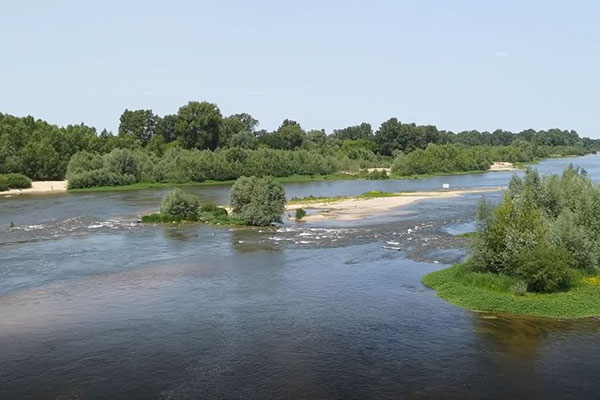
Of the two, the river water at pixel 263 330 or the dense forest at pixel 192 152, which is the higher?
the dense forest at pixel 192 152

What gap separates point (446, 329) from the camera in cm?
2795

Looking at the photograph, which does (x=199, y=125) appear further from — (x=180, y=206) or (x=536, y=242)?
(x=536, y=242)

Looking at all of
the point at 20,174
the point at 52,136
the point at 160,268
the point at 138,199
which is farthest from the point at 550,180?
the point at 52,136

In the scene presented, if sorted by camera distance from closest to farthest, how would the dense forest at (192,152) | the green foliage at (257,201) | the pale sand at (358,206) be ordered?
the green foliage at (257,201)
the pale sand at (358,206)
the dense forest at (192,152)

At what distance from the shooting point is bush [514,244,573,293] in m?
31.1

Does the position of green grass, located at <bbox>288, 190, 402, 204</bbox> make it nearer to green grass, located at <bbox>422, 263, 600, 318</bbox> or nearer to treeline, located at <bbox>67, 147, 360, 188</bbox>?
treeline, located at <bbox>67, 147, 360, 188</bbox>

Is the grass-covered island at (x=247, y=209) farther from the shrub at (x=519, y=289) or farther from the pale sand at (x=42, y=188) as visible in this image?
the pale sand at (x=42, y=188)

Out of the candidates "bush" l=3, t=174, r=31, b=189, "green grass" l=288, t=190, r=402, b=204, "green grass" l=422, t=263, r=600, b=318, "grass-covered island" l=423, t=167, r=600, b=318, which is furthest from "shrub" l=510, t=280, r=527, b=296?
"bush" l=3, t=174, r=31, b=189

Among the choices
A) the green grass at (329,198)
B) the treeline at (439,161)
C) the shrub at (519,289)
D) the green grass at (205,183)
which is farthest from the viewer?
the treeline at (439,161)

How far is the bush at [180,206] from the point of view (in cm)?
6513

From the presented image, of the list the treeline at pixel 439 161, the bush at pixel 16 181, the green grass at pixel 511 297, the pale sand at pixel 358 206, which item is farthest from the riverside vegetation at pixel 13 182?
the green grass at pixel 511 297

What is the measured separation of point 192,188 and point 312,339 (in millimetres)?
90972

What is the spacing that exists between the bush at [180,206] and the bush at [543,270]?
4074 centimetres

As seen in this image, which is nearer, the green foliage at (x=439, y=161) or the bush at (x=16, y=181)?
the bush at (x=16, y=181)
